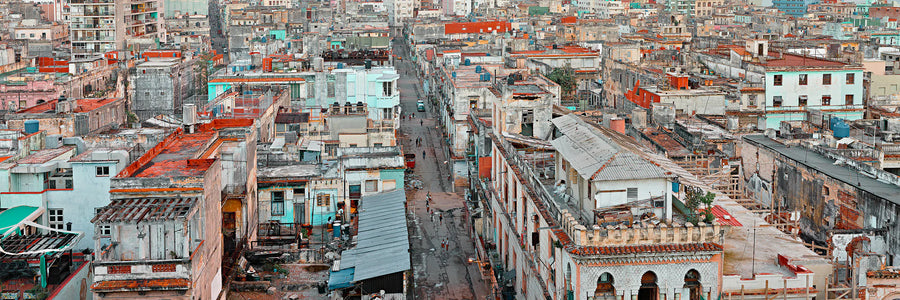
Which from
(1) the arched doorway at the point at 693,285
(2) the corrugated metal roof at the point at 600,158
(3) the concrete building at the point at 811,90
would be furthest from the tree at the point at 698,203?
(3) the concrete building at the point at 811,90

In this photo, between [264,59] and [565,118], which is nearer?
[565,118]

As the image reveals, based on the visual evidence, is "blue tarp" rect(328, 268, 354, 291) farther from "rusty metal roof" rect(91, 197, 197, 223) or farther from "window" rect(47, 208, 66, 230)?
"window" rect(47, 208, 66, 230)

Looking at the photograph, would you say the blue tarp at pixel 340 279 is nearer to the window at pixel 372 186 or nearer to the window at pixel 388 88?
the window at pixel 372 186

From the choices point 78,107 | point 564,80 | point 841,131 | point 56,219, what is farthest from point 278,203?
point 564,80

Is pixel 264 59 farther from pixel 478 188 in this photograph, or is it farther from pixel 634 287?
pixel 634 287

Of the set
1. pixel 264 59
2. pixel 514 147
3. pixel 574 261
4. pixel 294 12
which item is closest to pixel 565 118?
pixel 514 147

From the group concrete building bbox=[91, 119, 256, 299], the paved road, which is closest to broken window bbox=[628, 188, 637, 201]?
the paved road
